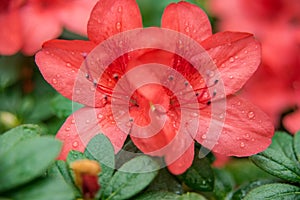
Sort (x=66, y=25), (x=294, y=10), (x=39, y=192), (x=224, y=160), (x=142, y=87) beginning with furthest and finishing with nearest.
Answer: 1. (x=294, y=10)
2. (x=224, y=160)
3. (x=66, y=25)
4. (x=142, y=87)
5. (x=39, y=192)

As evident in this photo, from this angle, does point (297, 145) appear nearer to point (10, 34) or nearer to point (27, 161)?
point (27, 161)

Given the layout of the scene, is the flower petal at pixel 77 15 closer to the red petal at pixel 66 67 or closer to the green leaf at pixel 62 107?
the green leaf at pixel 62 107

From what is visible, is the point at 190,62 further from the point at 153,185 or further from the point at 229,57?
the point at 153,185

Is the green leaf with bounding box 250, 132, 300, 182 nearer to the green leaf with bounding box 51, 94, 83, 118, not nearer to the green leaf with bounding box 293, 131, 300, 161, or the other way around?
the green leaf with bounding box 293, 131, 300, 161

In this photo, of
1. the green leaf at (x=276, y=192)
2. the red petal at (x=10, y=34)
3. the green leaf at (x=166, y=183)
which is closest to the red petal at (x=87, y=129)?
the green leaf at (x=166, y=183)

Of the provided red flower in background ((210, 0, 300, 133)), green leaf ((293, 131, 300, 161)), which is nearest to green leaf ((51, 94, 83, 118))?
green leaf ((293, 131, 300, 161))

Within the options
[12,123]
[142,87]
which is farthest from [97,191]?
[12,123]
